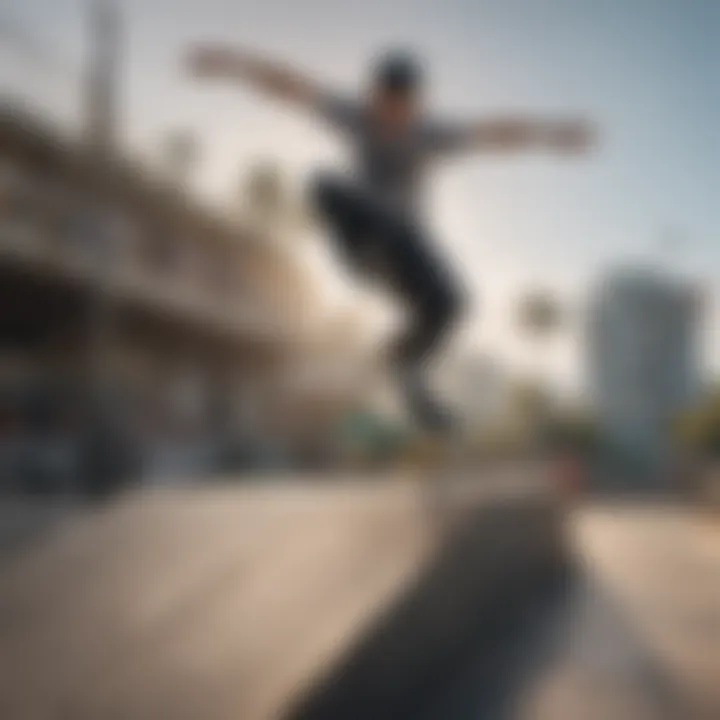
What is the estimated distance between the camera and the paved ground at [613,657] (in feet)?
9.66

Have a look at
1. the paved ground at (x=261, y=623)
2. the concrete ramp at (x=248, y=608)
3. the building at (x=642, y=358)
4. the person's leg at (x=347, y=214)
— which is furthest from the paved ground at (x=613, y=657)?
the person's leg at (x=347, y=214)

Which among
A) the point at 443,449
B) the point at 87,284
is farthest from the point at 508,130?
the point at 87,284

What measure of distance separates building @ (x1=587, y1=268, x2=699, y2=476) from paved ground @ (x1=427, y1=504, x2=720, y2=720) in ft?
4.03

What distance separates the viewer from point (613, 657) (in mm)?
3693

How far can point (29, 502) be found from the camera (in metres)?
5.31

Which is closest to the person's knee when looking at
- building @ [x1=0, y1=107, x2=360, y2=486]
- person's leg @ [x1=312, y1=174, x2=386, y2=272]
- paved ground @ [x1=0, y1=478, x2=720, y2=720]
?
person's leg @ [x1=312, y1=174, x2=386, y2=272]

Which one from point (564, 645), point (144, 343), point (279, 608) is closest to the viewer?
point (279, 608)

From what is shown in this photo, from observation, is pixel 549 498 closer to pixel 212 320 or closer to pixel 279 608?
pixel 279 608

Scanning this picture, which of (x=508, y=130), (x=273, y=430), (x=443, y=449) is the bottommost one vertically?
(x=273, y=430)

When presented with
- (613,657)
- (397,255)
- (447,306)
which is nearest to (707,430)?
Answer: (447,306)

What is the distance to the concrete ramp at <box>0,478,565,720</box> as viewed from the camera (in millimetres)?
2062

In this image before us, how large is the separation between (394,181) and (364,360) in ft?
5.87

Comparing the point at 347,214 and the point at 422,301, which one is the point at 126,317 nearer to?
the point at 422,301

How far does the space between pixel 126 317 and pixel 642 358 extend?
10014mm
